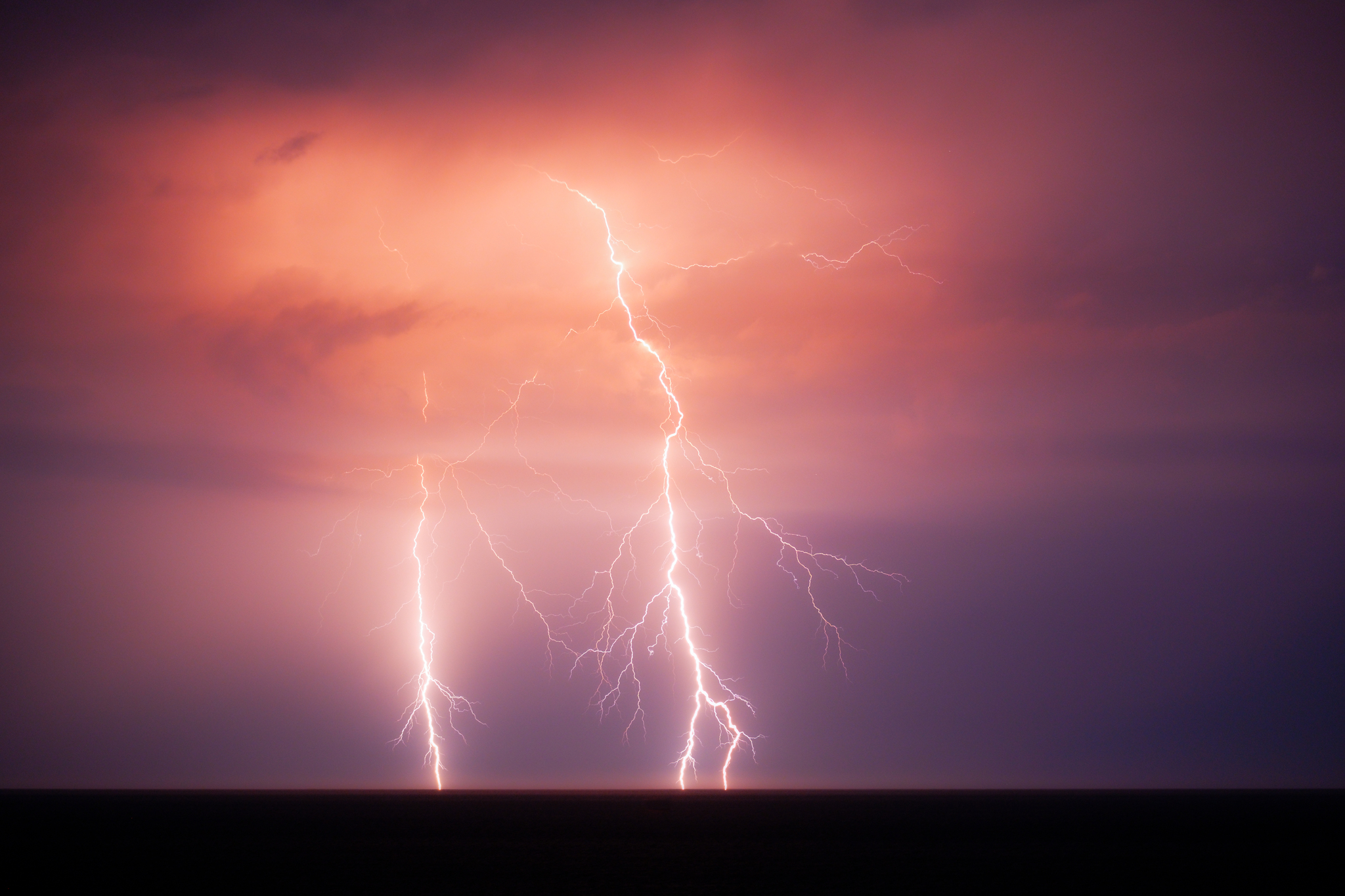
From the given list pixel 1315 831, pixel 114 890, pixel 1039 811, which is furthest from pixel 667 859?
pixel 1039 811

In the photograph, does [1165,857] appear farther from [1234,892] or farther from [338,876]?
[338,876]

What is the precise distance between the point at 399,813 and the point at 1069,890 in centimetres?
2432

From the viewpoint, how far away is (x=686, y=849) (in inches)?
754

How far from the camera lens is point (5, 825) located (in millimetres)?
24734

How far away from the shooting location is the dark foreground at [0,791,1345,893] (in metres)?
14.5

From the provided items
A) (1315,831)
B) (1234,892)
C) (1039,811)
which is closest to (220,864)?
(1234,892)

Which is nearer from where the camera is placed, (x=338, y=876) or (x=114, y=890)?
(x=114, y=890)

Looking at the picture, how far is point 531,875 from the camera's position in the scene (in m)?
15.3

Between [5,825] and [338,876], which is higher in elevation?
[338,876]

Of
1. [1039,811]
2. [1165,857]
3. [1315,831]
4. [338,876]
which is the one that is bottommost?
[1039,811]

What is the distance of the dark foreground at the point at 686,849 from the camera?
1448 cm

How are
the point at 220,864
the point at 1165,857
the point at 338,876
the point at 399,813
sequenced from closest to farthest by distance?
the point at 338,876 → the point at 220,864 → the point at 1165,857 → the point at 399,813

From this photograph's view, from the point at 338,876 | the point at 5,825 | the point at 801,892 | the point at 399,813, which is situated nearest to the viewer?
the point at 801,892

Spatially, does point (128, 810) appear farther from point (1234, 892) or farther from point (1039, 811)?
point (1234, 892)
